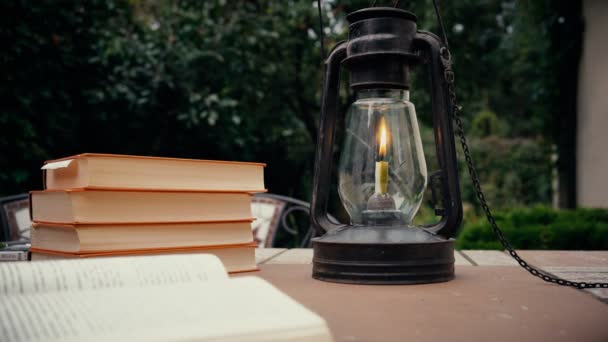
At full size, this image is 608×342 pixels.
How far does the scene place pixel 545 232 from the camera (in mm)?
2766

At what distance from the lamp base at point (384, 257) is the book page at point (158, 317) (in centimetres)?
44

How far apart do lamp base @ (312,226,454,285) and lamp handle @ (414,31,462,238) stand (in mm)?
40

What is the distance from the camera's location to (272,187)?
5.61 metres

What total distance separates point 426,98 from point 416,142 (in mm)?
4566

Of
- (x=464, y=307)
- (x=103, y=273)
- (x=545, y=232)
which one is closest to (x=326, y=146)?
(x=464, y=307)

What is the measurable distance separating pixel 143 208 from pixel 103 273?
0.36 meters

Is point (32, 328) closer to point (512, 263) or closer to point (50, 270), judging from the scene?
point (50, 270)

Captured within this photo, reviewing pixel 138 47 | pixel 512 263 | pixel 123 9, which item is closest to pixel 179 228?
pixel 512 263

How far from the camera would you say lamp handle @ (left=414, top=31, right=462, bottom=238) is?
1008 mm

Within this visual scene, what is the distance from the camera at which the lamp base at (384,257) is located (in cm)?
94

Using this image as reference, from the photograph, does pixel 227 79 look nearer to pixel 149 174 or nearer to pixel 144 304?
pixel 149 174

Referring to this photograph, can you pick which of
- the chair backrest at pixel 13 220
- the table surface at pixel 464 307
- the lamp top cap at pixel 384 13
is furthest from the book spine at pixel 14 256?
the chair backrest at pixel 13 220

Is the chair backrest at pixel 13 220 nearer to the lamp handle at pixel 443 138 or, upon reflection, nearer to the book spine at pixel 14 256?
the book spine at pixel 14 256

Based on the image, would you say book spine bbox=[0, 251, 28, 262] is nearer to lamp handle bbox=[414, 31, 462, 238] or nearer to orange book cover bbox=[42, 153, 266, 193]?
orange book cover bbox=[42, 153, 266, 193]
